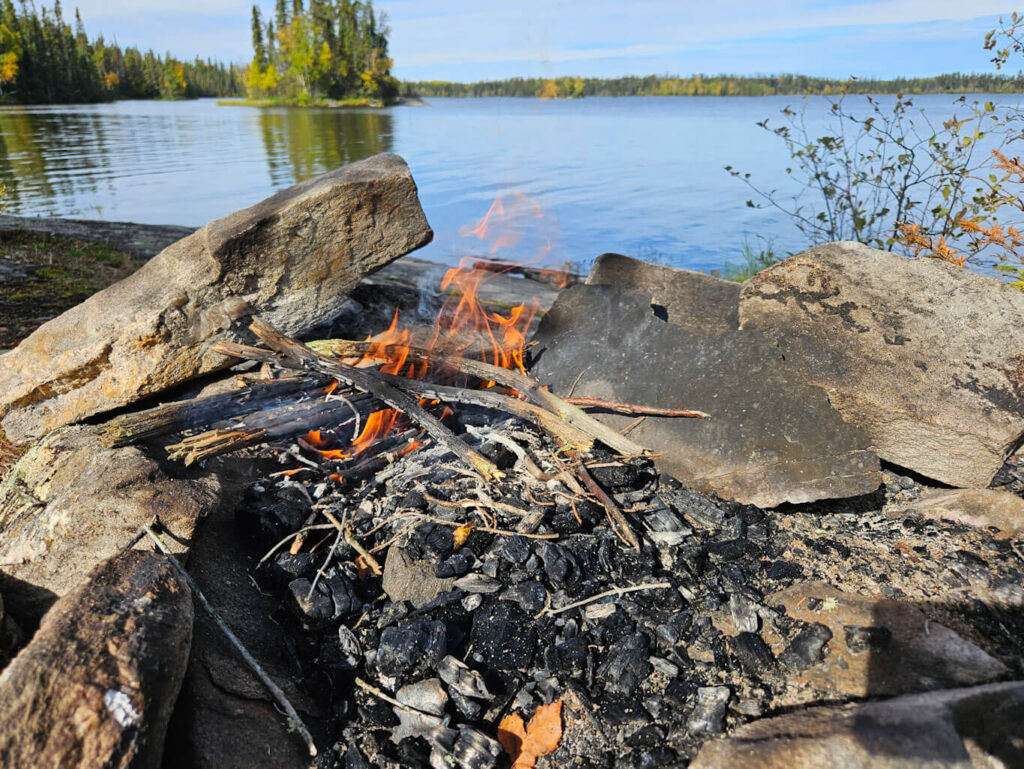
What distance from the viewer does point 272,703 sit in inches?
91.3

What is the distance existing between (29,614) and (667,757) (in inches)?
104

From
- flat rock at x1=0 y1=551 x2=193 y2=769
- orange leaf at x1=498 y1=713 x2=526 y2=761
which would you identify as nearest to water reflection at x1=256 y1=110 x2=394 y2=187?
flat rock at x1=0 y1=551 x2=193 y2=769

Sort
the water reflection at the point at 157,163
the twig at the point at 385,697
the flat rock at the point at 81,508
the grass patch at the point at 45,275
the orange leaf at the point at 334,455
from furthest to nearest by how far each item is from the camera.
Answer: the water reflection at the point at 157,163
the grass patch at the point at 45,275
the orange leaf at the point at 334,455
the flat rock at the point at 81,508
the twig at the point at 385,697

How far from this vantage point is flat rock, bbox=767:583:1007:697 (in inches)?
83.0

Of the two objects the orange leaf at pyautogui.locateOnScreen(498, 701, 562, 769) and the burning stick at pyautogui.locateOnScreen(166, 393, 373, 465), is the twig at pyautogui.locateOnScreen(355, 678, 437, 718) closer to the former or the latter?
the orange leaf at pyautogui.locateOnScreen(498, 701, 562, 769)

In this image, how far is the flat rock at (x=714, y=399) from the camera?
10.4ft

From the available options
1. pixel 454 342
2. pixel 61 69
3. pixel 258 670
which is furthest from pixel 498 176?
pixel 61 69

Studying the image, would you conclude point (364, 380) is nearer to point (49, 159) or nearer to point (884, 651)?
point (884, 651)

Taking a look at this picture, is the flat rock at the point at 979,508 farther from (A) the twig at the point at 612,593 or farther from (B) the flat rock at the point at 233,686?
(B) the flat rock at the point at 233,686

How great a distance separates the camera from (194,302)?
4156mm

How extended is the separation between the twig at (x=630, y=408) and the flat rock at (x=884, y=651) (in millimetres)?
1213

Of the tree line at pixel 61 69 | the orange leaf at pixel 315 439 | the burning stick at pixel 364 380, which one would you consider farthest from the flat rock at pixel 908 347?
the tree line at pixel 61 69

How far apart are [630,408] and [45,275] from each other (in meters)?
7.88

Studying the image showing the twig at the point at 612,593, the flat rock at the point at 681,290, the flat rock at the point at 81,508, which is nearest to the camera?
the twig at the point at 612,593
